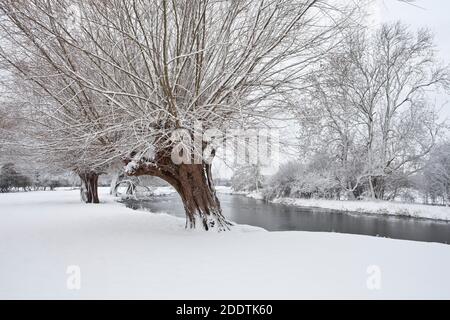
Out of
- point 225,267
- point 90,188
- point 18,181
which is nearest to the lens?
point 225,267

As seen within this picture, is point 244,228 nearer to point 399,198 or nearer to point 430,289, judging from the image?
point 430,289

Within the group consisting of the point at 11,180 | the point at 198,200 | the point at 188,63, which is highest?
the point at 188,63

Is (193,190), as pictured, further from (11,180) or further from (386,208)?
(11,180)

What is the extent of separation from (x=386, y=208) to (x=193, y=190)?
16.3m

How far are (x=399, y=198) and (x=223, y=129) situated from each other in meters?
23.8

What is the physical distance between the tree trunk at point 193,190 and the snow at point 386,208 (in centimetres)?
1457

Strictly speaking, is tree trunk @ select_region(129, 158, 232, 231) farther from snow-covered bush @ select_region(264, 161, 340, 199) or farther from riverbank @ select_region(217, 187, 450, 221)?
snow-covered bush @ select_region(264, 161, 340, 199)

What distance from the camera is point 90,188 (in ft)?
66.6

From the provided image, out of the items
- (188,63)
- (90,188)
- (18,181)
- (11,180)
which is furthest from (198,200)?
(18,181)

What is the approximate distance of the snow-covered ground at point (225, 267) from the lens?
3.16 metres

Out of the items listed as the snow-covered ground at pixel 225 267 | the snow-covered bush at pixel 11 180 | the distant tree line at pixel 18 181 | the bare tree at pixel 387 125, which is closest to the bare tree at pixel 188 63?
the snow-covered ground at pixel 225 267

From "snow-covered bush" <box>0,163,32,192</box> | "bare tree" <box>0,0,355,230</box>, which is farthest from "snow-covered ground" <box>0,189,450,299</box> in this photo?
"snow-covered bush" <box>0,163,32,192</box>

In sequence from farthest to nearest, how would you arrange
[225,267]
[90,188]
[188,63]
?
[90,188] < [188,63] < [225,267]
